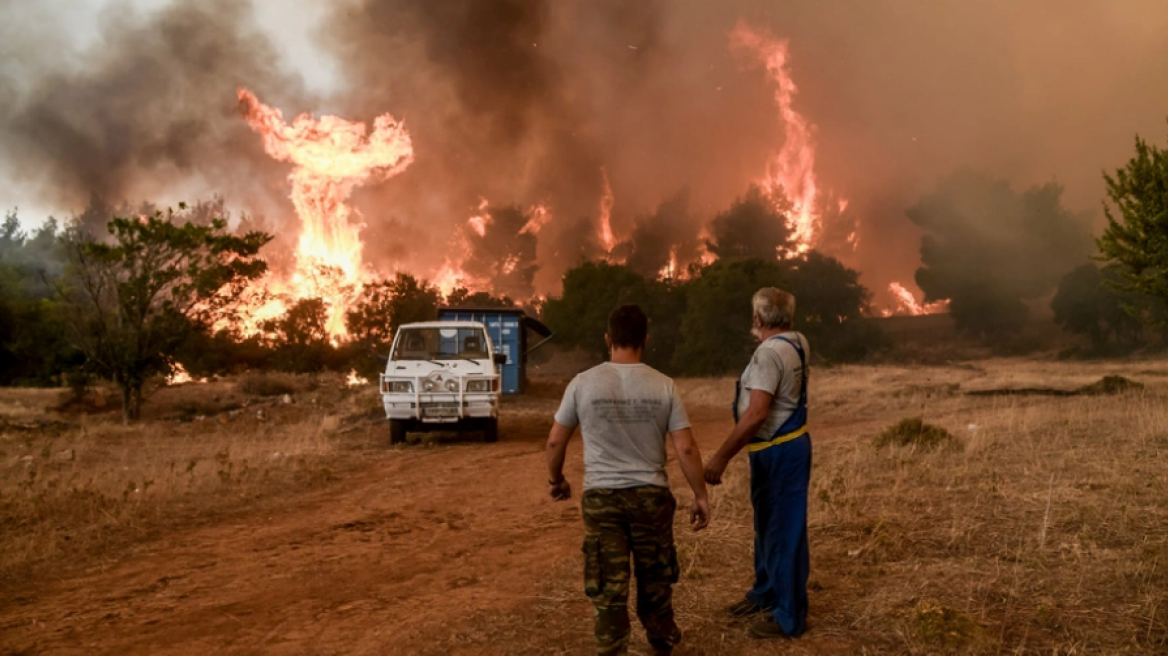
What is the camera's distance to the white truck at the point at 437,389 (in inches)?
557

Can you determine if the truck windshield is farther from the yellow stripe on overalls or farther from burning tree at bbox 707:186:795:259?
burning tree at bbox 707:186:795:259

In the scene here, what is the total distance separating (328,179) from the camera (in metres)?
56.4

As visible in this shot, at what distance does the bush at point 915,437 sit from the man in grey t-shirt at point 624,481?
7.88m

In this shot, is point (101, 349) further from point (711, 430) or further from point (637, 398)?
point (637, 398)

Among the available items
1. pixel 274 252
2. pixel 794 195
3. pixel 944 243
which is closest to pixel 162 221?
pixel 274 252

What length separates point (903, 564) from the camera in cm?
587

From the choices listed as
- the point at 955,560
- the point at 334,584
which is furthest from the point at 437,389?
the point at 955,560

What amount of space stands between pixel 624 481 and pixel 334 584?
3.24 meters

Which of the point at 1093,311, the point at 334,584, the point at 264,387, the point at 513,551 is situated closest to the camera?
the point at 334,584

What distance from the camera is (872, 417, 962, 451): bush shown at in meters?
11.0

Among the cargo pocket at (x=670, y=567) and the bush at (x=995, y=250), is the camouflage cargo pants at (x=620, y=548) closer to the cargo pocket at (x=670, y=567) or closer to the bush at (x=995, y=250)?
the cargo pocket at (x=670, y=567)

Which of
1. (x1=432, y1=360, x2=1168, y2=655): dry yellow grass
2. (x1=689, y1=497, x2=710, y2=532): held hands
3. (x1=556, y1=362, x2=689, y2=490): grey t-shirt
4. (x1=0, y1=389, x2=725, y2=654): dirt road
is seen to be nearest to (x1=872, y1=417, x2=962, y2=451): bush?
(x1=432, y1=360, x2=1168, y2=655): dry yellow grass

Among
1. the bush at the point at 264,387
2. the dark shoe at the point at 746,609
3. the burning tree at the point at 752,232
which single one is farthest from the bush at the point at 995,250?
the dark shoe at the point at 746,609

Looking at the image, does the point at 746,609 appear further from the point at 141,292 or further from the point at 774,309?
the point at 141,292
